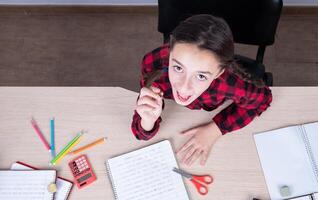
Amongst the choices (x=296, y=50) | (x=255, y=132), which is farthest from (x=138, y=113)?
(x=296, y=50)

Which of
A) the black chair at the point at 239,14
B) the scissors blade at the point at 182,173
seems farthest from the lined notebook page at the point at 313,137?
the scissors blade at the point at 182,173

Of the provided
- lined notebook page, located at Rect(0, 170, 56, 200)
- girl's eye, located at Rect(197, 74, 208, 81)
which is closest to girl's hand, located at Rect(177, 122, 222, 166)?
girl's eye, located at Rect(197, 74, 208, 81)

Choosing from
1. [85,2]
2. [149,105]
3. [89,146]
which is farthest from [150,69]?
[85,2]

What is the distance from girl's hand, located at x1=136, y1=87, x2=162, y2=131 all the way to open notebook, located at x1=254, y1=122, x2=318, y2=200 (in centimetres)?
31

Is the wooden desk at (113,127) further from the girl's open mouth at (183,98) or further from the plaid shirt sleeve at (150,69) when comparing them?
the girl's open mouth at (183,98)

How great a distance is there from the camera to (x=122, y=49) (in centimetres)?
213

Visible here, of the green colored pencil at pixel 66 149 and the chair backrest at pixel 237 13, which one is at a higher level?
the chair backrest at pixel 237 13

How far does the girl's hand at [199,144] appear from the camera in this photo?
3.57 feet

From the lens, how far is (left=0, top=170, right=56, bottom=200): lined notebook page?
1.03 m

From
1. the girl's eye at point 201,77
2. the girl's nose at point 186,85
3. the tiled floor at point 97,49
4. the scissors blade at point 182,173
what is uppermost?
the girl's eye at point 201,77

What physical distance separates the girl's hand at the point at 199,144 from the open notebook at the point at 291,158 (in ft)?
0.42

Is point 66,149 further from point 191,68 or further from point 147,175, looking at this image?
point 191,68

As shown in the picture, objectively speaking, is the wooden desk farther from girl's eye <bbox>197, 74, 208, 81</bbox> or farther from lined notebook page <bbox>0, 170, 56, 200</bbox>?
girl's eye <bbox>197, 74, 208, 81</bbox>

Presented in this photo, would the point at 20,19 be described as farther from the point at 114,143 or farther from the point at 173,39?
the point at 173,39
